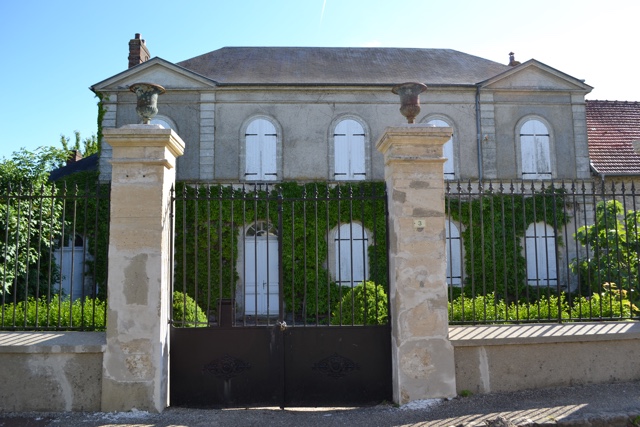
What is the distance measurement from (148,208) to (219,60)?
469 inches

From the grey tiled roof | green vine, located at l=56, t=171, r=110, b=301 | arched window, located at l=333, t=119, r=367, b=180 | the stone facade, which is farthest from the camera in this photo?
the grey tiled roof

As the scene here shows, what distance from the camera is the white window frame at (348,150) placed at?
14.2m

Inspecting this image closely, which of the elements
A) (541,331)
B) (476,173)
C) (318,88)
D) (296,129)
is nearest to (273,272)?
(296,129)

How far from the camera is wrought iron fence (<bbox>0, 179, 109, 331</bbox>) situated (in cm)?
510

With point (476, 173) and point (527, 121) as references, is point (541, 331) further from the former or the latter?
point (527, 121)

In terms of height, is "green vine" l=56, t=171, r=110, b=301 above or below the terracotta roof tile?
below

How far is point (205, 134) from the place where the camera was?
13953mm

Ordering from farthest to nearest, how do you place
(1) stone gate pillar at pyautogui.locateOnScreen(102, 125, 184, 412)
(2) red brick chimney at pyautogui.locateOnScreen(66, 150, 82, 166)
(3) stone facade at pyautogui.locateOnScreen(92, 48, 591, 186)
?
(2) red brick chimney at pyautogui.locateOnScreen(66, 150, 82, 166) < (3) stone facade at pyautogui.locateOnScreen(92, 48, 591, 186) < (1) stone gate pillar at pyautogui.locateOnScreen(102, 125, 184, 412)

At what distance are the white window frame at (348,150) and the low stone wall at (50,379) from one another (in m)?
9.98

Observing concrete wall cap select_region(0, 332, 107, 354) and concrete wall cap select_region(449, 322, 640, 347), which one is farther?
concrete wall cap select_region(449, 322, 640, 347)

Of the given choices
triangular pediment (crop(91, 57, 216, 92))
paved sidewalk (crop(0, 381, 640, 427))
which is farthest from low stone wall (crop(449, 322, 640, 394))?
triangular pediment (crop(91, 57, 216, 92))

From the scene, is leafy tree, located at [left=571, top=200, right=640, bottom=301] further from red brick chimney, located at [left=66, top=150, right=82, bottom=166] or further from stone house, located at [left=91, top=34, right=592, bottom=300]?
red brick chimney, located at [left=66, top=150, right=82, bottom=166]

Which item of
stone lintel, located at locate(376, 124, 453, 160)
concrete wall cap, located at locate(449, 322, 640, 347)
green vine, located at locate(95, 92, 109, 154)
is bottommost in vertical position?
concrete wall cap, located at locate(449, 322, 640, 347)

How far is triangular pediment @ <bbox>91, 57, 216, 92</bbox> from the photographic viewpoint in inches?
545
